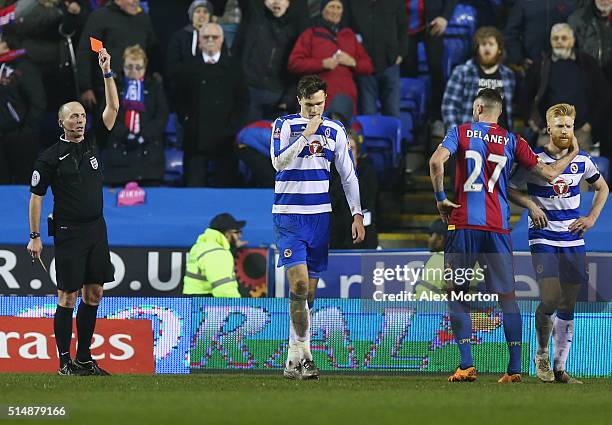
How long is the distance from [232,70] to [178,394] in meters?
7.74

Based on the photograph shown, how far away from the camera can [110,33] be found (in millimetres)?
16422

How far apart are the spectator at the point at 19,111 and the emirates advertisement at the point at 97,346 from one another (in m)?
4.08

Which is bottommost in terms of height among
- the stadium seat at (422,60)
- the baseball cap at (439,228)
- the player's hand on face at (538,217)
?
the baseball cap at (439,228)

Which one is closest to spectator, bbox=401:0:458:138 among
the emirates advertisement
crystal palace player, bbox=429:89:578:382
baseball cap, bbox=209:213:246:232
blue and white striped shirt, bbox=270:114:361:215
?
baseball cap, bbox=209:213:246:232

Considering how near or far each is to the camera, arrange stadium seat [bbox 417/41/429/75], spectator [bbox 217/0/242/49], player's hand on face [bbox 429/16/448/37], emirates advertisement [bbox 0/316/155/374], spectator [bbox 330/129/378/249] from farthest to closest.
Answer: stadium seat [bbox 417/41/429/75] < spectator [bbox 217/0/242/49] < player's hand on face [bbox 429/16/448/37] < spectator [bbox 330/129/378/249] < emirates advertisement [bbox 0/316/155/374]

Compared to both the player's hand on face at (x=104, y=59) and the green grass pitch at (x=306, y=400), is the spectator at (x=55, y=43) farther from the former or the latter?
the green grass pitch at (x=306, y=400)

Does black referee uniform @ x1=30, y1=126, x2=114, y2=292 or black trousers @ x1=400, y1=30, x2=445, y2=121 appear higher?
black trousers @ x1=400, y1=30, x2=445, y2=121

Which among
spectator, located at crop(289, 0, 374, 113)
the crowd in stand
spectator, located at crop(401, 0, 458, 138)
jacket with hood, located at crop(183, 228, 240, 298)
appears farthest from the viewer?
spectator, located at crop(401, 0, 458, 138)

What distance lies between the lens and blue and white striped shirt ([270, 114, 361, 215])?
10453 mm

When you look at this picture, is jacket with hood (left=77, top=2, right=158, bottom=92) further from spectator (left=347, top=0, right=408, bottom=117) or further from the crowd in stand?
spectator (left=347, top=0, right=408, bottom=117)

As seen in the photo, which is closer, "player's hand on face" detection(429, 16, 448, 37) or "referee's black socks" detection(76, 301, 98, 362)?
"referee's black socks" detection(76, 301, 98, 362)

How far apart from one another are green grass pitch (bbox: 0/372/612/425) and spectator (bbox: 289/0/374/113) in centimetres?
Result: 585

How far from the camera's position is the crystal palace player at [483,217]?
34.4ft

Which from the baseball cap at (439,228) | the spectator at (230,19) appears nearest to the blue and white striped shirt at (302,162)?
the baseball cap at (439,228)
